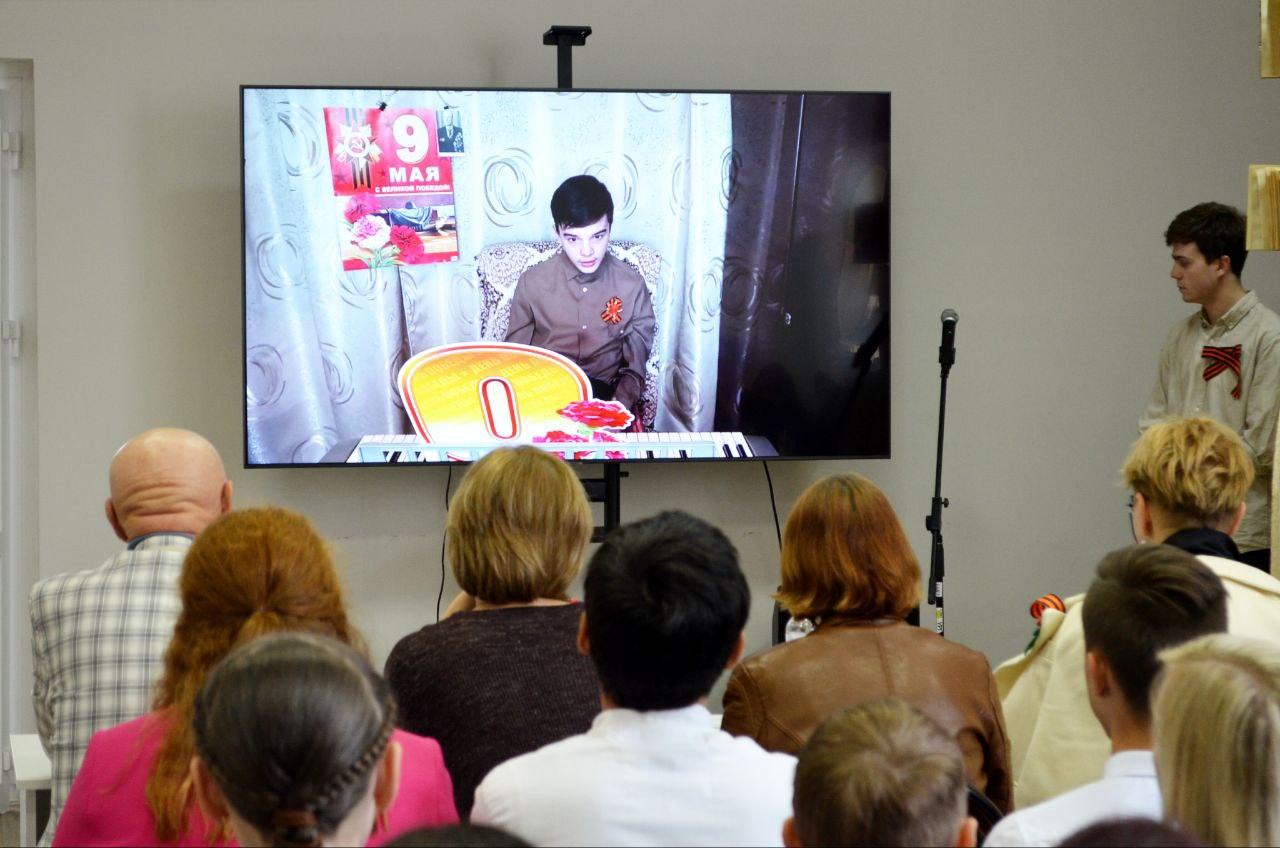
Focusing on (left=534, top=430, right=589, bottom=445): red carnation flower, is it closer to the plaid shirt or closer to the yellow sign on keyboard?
the yellow sign on keyboard

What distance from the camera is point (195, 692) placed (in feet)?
5.59

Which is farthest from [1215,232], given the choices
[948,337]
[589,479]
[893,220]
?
[589,479]

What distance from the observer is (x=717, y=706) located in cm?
491

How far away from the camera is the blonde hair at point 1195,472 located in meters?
2.60

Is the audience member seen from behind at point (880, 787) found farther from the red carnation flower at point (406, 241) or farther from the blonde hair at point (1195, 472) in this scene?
the red carnation flower at point (406, 241)

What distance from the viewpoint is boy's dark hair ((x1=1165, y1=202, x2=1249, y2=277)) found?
14.1 feet

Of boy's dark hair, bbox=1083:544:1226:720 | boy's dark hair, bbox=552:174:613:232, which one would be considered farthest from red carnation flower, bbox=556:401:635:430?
boy's dark hair, bbox=1083:544:1226:720

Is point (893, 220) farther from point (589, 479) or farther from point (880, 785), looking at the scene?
point (880, 785)

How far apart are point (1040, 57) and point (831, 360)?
1396 mm

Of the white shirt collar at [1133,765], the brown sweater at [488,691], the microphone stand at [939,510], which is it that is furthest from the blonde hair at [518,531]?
the microphone stand at [939,510]

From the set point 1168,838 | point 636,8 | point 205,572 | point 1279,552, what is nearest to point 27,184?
point 636,8

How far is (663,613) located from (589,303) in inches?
116

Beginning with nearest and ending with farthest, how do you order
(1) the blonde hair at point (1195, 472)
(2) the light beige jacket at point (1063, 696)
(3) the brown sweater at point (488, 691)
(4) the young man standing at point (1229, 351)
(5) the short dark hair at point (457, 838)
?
(5) the short dark hair at point (457, 838), (3) the brown sweater at point (488, 691), (2) the light beige jacket at point (1063, 696), (1) the blonde hair at point (1195, 472), (4) the young man standing at point (1229, 351)

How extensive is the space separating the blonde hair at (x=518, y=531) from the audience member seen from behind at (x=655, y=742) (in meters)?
0.55
